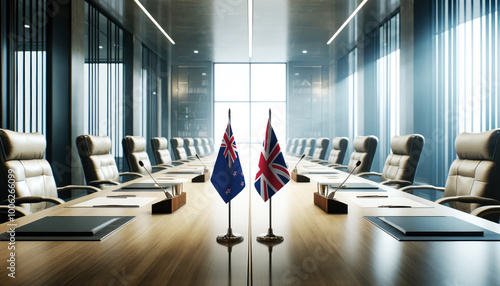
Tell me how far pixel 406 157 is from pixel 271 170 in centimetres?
253

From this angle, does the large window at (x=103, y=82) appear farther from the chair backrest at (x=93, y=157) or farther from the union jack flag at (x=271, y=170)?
the union jack flag at (x=271, y=170)

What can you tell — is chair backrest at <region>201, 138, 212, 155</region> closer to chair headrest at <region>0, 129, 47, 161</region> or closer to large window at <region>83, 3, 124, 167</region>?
large window at <region>83, 3, 124, 167</region>

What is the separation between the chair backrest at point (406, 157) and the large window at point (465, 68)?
1591 millimetres

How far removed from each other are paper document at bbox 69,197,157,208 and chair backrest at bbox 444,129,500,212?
210 centimetres

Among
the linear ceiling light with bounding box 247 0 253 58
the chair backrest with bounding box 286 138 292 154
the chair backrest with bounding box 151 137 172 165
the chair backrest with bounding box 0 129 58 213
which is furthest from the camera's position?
the chair backrest with bounding box 286 138 292 154

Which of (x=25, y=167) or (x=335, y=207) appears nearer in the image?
(x=335, y=207)

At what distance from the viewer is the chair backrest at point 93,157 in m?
3.14

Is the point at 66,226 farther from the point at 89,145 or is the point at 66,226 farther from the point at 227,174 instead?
the point at 89,145

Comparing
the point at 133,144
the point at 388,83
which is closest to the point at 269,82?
the point at 388,83

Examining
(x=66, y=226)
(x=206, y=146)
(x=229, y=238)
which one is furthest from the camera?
(x=206, y=146)

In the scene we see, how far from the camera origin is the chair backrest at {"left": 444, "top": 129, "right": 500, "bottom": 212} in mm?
2156

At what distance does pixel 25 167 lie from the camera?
7.52ft

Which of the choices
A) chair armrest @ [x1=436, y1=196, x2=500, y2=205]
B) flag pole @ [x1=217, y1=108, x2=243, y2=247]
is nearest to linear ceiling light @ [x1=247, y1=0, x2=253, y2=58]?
chair armrest @ [x1=436, y1=196, x2=500, y2=205]

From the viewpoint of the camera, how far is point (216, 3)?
5.97m
